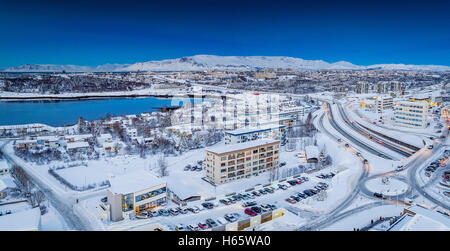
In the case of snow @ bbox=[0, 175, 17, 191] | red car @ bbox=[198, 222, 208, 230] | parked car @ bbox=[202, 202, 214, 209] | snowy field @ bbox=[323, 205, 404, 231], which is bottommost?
red car @ bbox=[198, 222, 208, 230]

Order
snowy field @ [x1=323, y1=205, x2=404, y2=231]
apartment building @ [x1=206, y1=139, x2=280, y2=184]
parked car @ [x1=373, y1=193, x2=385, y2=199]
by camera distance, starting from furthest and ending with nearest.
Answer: apartment building @ [x1=206, y1=139, x2=280, y2=184] → parked car @ [x1=373, y1=193, x2=385, y2=199] → snowy field @ [x1=323, y1=205, x2=404, y2=231]

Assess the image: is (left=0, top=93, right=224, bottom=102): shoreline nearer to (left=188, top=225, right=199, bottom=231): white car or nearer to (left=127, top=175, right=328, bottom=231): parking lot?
(left=127, top=175, right=328, bottom=231): parking lot

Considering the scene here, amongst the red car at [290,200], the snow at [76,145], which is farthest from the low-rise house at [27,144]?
the red car at [290,200]

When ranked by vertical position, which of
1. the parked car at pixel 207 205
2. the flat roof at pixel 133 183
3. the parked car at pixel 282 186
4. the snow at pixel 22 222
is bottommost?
the parked car at pixel 207 205

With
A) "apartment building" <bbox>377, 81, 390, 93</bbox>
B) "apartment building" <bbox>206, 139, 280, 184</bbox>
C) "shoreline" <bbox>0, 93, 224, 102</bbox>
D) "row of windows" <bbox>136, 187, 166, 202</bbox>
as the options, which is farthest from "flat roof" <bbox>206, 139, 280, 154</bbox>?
"apartment building" <bbox>377, 81, 390, 93</bbox>

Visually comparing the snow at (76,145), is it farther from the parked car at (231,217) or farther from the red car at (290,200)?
the red car at (290,200)
